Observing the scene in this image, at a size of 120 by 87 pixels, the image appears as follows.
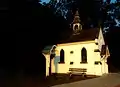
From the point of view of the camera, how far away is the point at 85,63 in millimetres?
27109

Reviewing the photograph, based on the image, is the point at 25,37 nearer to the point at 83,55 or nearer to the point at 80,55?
the point at 80,55

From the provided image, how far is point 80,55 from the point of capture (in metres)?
27.6

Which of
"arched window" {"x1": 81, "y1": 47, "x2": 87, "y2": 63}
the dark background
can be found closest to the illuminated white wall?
"arched window" {"x1": 81, "y1": 47, "x2": 87, "y2": 63}

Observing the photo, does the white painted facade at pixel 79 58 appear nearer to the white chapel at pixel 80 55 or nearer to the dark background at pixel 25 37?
the white chapel at pixel 80 55

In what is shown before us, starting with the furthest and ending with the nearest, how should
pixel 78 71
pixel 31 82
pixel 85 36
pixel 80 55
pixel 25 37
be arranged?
pixel 85 36 < pixel 25 37 < pixel 80 55 < pixel 78 71 < pixel 31 82

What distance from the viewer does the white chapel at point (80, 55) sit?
86.9 feet

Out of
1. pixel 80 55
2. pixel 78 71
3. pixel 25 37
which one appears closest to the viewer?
pixel 78 71

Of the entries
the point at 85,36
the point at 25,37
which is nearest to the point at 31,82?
the point at 25,37

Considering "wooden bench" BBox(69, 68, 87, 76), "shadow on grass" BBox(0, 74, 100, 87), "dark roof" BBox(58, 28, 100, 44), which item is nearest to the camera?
"shadow on grass" BBox(0, 74, 100, 87)

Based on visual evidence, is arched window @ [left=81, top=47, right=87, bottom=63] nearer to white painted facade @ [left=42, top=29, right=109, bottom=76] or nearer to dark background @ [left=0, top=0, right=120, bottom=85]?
Result: white painted facade @ [left=42, top=29, right=109, bottom=76]

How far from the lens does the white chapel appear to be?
1043 inches

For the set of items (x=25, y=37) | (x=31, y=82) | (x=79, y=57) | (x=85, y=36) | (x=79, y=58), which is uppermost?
(x=85, y=36)

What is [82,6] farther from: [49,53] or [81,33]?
[49,53]

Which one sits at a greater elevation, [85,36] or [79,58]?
[85,36]
